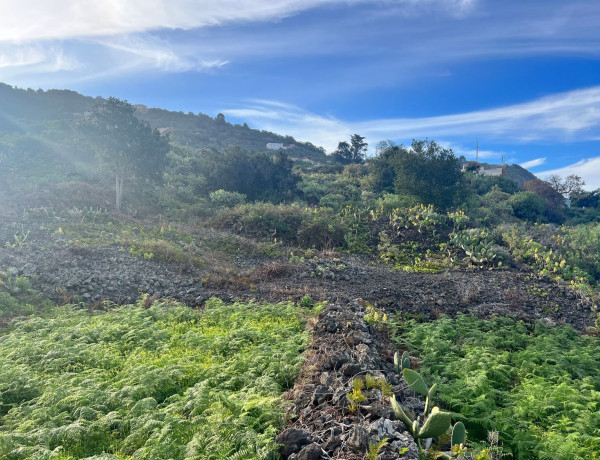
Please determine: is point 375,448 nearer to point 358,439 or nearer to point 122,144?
point 358,439

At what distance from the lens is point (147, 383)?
5.80 meters

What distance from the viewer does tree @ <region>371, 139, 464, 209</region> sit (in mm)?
26312

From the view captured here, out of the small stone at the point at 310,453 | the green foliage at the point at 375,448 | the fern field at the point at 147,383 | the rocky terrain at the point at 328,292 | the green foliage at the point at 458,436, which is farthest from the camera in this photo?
the rocky terrain at the point at 328,292

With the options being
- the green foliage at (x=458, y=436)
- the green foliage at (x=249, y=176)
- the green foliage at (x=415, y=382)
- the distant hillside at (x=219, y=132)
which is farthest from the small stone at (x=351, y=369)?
the distant hillside at (x=219, y=132)

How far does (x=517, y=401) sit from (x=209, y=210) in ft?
65.1

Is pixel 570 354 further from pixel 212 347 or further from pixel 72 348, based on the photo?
pixel 72 348

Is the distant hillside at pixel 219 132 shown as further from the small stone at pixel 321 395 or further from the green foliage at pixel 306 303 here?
the small stone at pixel 321 395

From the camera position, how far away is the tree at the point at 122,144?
23.1 metres

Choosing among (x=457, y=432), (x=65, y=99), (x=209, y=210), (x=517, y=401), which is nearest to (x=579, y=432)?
(x=517, y=401)

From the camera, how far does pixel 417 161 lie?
28.2m

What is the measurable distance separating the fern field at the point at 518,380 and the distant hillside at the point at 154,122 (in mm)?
32892

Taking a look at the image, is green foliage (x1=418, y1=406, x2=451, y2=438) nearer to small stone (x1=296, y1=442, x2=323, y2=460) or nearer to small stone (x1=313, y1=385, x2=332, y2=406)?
small stone (x1=296, y1=442, x2=323, y2=460)

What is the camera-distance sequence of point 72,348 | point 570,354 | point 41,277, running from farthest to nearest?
point 41,277, point 570,354, point 72,348

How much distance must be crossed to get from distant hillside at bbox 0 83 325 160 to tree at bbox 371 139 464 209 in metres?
22.0
